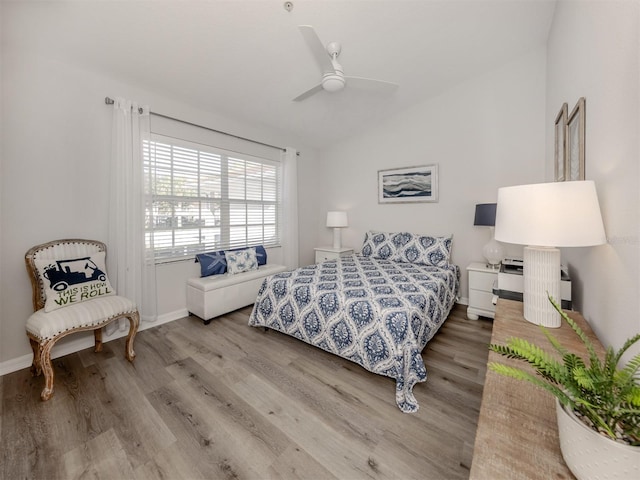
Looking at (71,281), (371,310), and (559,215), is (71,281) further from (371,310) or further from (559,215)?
(559,215)

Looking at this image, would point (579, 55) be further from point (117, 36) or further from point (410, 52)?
point (117, 36)

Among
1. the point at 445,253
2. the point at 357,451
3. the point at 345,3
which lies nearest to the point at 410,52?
the point at 345,3

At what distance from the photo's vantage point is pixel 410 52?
8.90 feet

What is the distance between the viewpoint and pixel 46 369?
1.79m

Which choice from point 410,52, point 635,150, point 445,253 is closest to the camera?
Result: point 635,150

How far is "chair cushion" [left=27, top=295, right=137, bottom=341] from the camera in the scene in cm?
181

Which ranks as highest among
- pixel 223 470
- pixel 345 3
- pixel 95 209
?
pixel 345 3

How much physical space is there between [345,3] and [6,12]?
246cm

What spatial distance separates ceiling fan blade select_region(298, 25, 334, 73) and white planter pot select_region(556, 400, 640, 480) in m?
2.16

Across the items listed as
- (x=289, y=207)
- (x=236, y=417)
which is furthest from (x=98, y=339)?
(x=289, y=207)

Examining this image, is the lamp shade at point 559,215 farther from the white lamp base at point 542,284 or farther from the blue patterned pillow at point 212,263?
the blue patterned pillow at point 212,263

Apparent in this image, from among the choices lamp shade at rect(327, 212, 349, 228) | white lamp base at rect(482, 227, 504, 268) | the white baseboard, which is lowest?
the white baseboard

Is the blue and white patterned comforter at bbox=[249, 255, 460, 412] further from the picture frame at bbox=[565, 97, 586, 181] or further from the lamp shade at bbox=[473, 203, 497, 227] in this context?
the picture frame at bbox=[565, 97, 586, 181]

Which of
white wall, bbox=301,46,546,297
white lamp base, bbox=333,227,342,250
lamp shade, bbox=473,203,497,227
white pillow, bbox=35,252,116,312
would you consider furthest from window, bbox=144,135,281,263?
lamp shade, bbox=473,203,497,227
